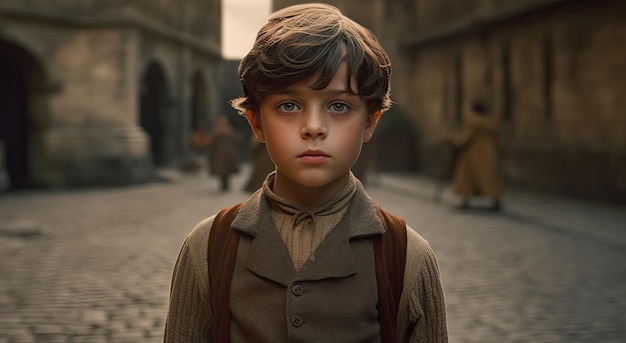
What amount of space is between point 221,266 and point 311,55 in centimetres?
50

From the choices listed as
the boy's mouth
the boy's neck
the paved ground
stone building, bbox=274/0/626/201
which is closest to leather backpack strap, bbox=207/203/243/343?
the boy's neck

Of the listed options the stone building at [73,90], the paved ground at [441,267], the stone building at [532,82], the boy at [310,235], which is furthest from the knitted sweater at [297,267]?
the stone building at [73,90]

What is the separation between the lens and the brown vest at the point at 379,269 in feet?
5.43

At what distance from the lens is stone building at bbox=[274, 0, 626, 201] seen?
1421 cm

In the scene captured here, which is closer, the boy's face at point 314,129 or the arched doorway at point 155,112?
the boy's face at point 314,129

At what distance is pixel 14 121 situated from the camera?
1848 cm

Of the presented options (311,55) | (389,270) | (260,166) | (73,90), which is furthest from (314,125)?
(73,90)

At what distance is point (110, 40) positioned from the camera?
60.0 ft

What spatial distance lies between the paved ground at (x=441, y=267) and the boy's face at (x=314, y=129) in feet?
10.5

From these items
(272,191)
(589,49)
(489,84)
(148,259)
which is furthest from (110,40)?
(272,191)

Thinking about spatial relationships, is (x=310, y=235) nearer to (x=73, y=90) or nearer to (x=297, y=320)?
(x=297, y=320)

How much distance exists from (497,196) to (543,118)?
4.96 meters

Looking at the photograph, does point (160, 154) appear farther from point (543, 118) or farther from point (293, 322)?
point (293, 322)

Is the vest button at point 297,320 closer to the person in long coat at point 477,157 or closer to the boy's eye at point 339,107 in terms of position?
the boy's eye at point 339,107
